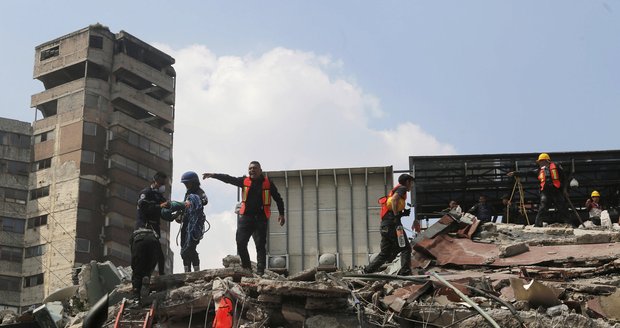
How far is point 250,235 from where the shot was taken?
11.2m

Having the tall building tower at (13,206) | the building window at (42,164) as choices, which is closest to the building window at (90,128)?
the building window at (42,164)

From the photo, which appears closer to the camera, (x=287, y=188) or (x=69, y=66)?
(x=287, y=188)

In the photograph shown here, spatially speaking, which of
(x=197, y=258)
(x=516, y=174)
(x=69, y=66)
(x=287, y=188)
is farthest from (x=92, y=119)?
(x=197, y=258)

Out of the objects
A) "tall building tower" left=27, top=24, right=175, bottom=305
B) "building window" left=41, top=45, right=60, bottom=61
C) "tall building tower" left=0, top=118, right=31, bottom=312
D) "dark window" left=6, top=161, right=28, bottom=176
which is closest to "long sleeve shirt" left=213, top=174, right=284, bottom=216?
"tall building tower" left=27, top=24, right=175, bottom=305

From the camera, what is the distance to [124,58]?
58.0 metres

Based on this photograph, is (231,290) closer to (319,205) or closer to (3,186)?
(319,205)

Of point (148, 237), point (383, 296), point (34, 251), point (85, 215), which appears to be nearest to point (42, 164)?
point (85, 215)

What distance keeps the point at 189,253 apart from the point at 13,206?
47650 mm

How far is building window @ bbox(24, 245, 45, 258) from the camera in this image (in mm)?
54281

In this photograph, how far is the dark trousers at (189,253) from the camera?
11.7 metres

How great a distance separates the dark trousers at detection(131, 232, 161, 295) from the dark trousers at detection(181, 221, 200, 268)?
1.48 metres

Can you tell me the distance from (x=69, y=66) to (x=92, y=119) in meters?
4.03

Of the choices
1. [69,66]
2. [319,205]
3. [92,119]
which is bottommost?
[319,205]

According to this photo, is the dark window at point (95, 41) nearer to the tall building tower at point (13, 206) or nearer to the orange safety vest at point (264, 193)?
the tall building tower at point (13, 206)
